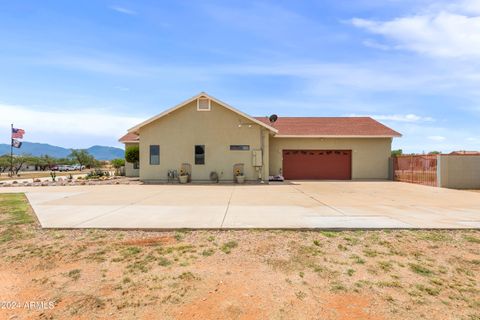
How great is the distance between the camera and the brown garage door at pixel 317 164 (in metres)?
23.4

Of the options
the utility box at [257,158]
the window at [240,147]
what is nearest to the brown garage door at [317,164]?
the utility box at [257,158]

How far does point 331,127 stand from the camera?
24422mm

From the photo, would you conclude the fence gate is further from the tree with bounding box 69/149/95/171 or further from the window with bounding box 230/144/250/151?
the tree with bounding box 69/149/95/171

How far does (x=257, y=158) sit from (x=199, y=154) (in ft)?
12.6

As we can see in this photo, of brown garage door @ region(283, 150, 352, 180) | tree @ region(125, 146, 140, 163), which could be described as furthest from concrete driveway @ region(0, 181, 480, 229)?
tree @ region(125, 146, 140, 163)

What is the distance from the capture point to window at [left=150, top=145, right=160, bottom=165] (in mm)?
20141

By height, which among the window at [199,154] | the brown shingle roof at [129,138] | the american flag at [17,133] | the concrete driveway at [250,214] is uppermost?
the american flag at [17,133]

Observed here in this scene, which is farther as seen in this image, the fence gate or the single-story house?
the single-story house

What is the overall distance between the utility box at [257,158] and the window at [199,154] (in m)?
3.30

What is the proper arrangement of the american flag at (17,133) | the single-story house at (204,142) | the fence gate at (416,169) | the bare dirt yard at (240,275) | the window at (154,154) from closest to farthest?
the bare dirt yard at (240,275) → the fence gate at (416,169) → the single-story house at (204,142) → the window at (154,154) → the american flag at (17,133)

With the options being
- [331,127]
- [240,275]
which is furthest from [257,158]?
[240,275]

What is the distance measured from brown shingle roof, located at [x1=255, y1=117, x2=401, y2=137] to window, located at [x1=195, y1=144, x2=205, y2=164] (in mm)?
6362

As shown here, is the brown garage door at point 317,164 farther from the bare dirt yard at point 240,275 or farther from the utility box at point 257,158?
the bare dirt yard at point 240,275

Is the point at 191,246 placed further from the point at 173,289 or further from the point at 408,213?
the point at 408,213
